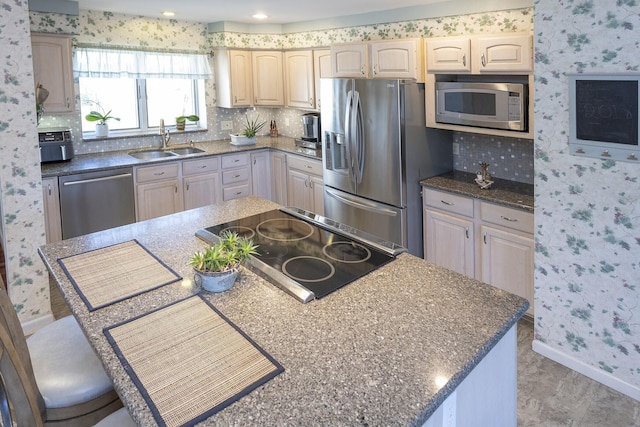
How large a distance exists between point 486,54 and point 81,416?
302 centimetres

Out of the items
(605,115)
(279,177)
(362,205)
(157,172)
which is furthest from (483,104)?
(157,172)

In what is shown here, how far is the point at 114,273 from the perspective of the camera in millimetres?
2008

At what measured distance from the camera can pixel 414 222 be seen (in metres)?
3.92

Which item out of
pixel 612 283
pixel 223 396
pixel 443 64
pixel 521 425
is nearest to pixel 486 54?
pixel 443 64

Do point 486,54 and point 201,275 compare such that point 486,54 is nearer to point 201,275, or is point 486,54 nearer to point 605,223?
point 605,223

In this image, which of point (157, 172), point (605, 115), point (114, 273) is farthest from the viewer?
point (157, 172)

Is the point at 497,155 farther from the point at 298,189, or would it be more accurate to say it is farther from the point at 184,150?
the point at 184,150

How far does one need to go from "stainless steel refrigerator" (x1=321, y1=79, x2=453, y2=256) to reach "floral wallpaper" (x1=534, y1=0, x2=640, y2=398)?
116 centimetres

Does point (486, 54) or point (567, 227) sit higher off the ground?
point (486, 54)

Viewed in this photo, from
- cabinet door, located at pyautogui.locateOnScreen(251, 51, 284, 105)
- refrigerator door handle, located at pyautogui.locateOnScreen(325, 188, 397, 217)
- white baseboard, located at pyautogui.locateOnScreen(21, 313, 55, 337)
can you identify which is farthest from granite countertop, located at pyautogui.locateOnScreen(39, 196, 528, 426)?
cabinet door, located at pyautogui.locateOnScreen(251, 51, 284, 105)

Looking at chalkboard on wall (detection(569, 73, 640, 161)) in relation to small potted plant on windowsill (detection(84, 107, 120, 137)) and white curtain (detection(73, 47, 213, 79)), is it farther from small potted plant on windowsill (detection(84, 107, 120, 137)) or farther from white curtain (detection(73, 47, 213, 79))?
small potted plant on windowsill (detection(84, 107, 120, 137))

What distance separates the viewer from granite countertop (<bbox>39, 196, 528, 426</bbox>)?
1191 mm

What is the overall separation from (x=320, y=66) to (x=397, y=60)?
1.37m

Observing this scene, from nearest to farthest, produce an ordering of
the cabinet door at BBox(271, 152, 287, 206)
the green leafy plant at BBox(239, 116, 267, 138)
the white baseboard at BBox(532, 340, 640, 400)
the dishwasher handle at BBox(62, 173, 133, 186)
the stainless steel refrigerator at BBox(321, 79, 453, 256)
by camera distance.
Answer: the white baseboard at BBox(532, 340, 640, 400)
the stainless steel refrigerator at BBox(321, 79, 453, 256)
the dishwasher handle at BBox(62, 173, 133, 186)
the cabinet door at BBox(271, 152, 287, 206)
the green leafy plant at BBox(239, 116, 267, 138)
